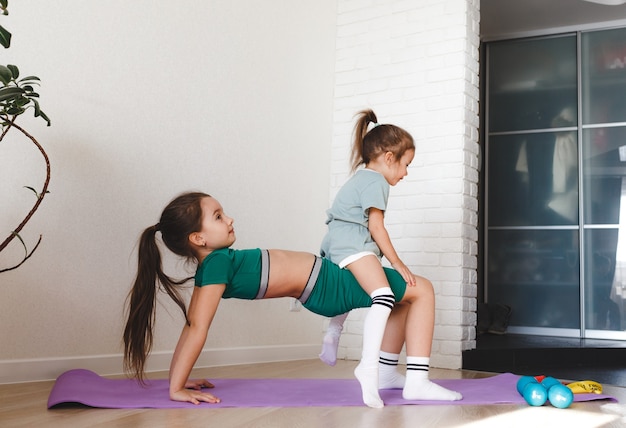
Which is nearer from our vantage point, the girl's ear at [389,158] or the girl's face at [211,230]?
the girl's face at [211,230]

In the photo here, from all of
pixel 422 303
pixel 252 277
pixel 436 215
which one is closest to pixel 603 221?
pixel 436 215

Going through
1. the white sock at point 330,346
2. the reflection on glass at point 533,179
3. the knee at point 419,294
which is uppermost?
the reflection on glass at point 533,179

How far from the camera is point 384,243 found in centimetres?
214

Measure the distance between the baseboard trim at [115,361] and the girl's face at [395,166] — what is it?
3.82 ft

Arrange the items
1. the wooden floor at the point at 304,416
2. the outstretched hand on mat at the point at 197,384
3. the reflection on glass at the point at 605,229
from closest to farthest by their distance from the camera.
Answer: the wooden floor at the point at 304,416, the outstretched hand on mat at the point at 197,384, the reflection on glass at the point at 605,229

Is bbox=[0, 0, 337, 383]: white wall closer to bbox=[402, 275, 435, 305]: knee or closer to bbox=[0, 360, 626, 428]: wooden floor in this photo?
bbox=[0, 360, 626, 428]: wooden floor

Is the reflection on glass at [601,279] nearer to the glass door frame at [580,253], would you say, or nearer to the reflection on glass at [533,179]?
the glass door frame at [580,253]

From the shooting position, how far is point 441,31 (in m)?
3.47

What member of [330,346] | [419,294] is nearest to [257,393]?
[330,346]

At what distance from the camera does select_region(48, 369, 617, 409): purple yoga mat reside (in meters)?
1.82

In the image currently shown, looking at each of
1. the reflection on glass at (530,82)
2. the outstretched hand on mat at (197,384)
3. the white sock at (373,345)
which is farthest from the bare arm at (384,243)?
Result: the reflection on glass at (530,82)

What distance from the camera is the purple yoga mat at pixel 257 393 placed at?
1815 mm

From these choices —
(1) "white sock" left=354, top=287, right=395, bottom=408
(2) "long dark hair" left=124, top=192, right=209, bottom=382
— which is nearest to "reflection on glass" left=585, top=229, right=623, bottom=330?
(1) "white sock" left=354, top=287, right=395, bottom=408

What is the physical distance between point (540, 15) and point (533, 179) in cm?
120
